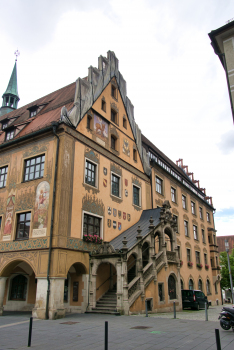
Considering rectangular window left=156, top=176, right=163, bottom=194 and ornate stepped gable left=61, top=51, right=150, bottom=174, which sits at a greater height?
ornate stepped gable left=61, top=51, right=150, bottom=174

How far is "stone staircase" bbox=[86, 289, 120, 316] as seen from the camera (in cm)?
1609

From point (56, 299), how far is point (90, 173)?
26.3 feet

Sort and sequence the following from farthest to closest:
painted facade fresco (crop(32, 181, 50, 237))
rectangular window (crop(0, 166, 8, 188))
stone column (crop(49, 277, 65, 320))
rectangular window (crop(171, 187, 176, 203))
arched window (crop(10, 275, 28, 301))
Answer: rectangular window (crop(171, 187, 176, 203)), rectangular window (crop(0, 166, 8, 188)), arched window (crop(10, 275, 28, 301)), painted facade fresco (crop(32, 181, 50, 237)), stone column (crop(49, 277, 65, 320))

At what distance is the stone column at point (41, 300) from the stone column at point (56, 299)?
35 cm

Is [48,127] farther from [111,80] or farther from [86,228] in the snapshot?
[111,80]

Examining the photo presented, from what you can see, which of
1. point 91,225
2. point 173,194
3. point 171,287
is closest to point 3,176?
point 91,225

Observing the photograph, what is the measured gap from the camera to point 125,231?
22297 millimetres

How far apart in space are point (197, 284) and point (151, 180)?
15049 millimetres

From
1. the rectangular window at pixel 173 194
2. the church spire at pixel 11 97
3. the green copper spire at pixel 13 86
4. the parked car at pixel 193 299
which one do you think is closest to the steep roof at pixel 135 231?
the parked car at pixel 193 299

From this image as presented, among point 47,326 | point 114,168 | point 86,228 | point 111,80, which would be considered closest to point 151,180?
point 114,168

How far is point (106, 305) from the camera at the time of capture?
16875 mm

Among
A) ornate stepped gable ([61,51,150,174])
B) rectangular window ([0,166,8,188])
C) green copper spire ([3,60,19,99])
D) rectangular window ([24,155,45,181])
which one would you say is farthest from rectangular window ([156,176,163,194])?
green copper spire ([3,60,19,99])

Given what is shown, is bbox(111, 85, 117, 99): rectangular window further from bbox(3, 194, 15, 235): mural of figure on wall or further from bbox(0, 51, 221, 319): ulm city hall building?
bbox(3, 194, 15, 235): mural of figure on wall

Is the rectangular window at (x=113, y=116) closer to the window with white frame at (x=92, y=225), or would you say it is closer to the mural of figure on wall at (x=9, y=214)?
the window with white frame at (x=92, y=225)
